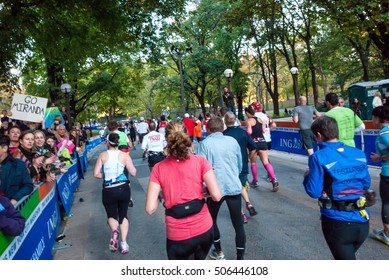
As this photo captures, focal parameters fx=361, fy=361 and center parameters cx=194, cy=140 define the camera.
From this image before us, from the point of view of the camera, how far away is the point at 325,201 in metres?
2.84

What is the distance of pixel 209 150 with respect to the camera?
429 cm

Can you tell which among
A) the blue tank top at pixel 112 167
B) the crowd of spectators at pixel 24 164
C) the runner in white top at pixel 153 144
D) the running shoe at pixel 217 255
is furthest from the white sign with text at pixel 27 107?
the running shoe at pixel 217 255

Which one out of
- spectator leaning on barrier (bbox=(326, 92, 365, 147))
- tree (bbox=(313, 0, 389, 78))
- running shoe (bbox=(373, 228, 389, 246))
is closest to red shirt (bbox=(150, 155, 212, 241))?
running shoe (bbox=(373, 228, 389, 246))

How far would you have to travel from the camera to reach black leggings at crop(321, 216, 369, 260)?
9.23 feet

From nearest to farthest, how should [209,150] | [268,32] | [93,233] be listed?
1. [209,150]
2. [93,233]
3. [268,32]

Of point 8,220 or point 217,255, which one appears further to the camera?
point 217,255

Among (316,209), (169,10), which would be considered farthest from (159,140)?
(169,10)

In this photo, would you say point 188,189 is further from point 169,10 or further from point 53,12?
point 169,10

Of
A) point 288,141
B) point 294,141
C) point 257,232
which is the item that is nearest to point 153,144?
point 257,232

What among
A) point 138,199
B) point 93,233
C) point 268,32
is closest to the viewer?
point 93,233

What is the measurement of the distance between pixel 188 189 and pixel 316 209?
4.55 m

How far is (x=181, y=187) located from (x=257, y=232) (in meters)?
3.18

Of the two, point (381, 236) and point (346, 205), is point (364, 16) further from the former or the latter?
point (346, 205)

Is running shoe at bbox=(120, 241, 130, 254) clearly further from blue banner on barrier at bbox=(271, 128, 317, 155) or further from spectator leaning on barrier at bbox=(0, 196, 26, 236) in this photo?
blue banner on barrier at bbox=(271, 128, 317, 155)
